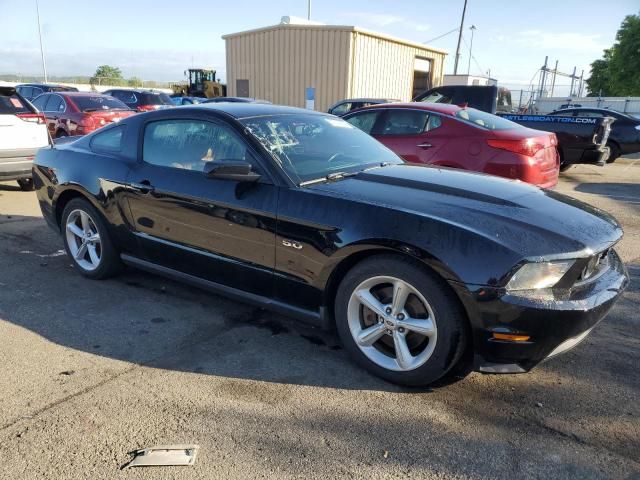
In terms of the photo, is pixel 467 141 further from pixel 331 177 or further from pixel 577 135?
pixel 577 135

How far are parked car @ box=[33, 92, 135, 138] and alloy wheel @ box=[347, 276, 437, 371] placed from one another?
9383 millimetres

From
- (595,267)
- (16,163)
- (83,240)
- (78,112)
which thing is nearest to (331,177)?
(595,267)

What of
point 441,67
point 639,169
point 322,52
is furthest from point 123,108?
point 441,67

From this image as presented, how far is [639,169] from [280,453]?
13.6 m

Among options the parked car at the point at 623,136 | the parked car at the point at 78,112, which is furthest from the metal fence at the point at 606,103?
the parked car at the point at 78,112

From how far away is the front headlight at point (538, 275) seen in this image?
2.45m

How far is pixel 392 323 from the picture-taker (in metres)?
2.81

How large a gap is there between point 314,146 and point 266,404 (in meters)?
A: 1.84

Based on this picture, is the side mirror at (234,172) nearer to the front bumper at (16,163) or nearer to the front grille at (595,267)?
the front grille at (595,267)

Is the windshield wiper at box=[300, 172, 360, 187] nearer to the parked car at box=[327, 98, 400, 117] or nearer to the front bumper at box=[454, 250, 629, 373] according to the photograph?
the front bumper at box=[454, 250, 629, 373]

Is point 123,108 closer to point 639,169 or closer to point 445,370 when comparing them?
point 445,370

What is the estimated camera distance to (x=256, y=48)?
20953 mm

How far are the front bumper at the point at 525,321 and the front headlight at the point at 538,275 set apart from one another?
0.16ft

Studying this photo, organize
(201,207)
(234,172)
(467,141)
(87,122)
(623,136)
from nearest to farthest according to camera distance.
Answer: (234,172)
(201,207)
(467,141)
(87,122)
(623,136)
